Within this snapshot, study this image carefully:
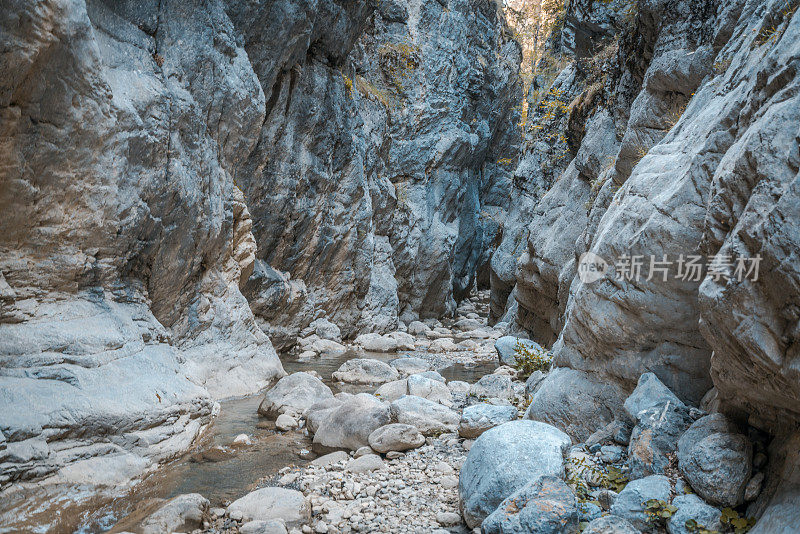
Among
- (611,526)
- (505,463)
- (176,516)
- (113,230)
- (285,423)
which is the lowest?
(285,423)

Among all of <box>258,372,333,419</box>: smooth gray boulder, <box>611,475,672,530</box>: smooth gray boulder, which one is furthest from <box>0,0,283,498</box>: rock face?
<box>611,475,672,530</box>: smooth gray boulder

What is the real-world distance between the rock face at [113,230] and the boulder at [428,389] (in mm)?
3316

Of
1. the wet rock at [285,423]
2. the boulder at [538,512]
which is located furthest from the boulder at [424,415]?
the boulder at [538,512]

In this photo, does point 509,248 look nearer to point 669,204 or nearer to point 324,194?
point 324,194

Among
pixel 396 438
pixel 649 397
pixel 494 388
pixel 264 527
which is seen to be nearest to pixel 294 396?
pixel 396 438

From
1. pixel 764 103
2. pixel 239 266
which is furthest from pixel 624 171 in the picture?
pixel 239 266

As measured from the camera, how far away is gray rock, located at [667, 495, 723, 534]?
3.54 metres

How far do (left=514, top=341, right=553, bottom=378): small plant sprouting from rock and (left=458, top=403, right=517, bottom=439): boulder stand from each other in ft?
12.8

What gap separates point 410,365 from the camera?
556 inches

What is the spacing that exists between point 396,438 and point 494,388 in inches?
153

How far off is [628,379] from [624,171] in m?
5.62

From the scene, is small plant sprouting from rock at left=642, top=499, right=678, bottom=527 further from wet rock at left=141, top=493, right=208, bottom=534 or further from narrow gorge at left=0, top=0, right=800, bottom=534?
wet rock at left=141, top=493, right=208, bottom=534

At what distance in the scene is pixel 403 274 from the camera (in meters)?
24.5

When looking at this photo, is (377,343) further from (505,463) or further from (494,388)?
(505,463)
